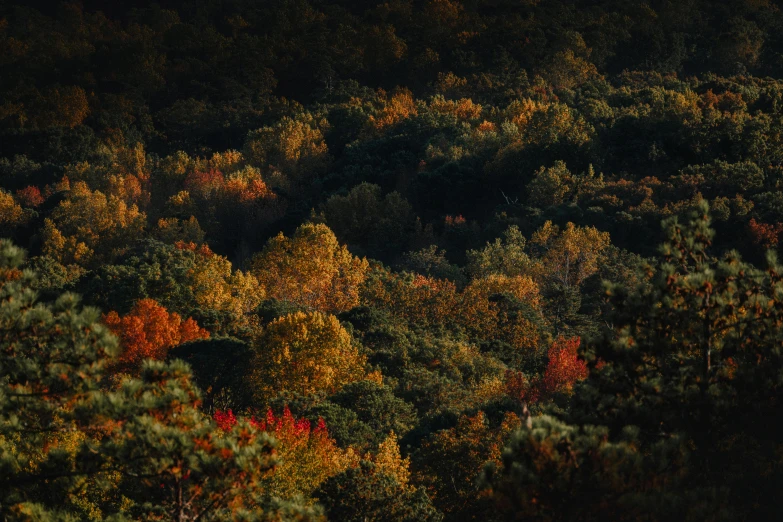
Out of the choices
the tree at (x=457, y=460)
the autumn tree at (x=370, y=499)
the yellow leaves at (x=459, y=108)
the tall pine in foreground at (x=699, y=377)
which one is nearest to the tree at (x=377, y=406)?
the tree at (x=457, y=460)

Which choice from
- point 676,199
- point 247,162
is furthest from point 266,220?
point 676,199

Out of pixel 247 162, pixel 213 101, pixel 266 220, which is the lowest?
pixel 266 220

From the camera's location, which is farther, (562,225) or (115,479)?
(562,225)

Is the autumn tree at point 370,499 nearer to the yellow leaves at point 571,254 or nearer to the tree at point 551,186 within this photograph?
the yellow leaves at point 571,254

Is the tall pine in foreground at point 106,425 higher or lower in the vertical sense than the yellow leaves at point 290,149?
lower

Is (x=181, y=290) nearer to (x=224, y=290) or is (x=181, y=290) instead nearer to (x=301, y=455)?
(x=224, y=290)

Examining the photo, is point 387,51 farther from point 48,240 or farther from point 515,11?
point 48,240
